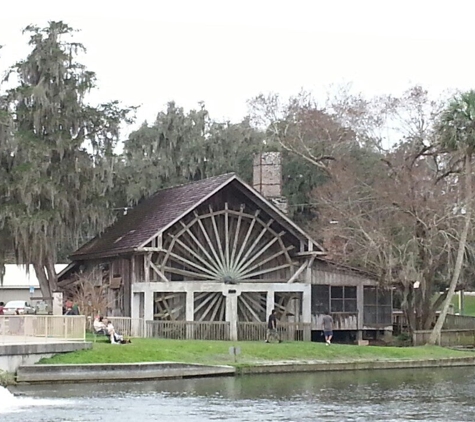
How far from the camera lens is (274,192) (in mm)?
47938

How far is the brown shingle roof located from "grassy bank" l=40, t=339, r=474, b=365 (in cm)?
712

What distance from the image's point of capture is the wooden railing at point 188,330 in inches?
1623

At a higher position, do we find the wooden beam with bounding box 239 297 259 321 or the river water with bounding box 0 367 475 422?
the wooden beam with bounding box 239 297 259 321

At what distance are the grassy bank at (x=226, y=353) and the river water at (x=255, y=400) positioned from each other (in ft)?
6.36

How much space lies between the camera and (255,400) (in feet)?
83.3

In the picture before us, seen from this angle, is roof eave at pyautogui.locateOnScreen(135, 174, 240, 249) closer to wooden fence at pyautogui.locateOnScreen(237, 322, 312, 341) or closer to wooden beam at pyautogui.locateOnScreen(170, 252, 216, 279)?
wooden beam at pyautogui.locateOnScreen(170, 252, 216, 279)

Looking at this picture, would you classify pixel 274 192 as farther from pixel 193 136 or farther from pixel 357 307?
pixel 193 136

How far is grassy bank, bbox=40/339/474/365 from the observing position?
3141cm

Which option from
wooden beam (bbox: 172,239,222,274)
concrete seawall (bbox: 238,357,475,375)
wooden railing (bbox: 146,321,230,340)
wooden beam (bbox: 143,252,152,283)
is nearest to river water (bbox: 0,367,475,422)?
concrete seawall (bbox: 238,357,475,375)

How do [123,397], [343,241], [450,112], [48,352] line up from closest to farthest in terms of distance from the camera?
[123,397], [48,352], [450,112], [343,241]

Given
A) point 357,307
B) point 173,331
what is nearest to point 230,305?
point 173,331

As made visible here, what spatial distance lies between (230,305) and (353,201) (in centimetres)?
737

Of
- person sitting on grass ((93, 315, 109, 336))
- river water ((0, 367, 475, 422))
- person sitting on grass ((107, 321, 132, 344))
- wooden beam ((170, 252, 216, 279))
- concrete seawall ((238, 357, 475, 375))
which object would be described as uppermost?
wooden beam ((170, 252, 216, 279))

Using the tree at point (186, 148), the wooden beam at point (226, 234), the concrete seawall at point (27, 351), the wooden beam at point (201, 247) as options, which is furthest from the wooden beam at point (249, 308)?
the tree at point (186, 148)
